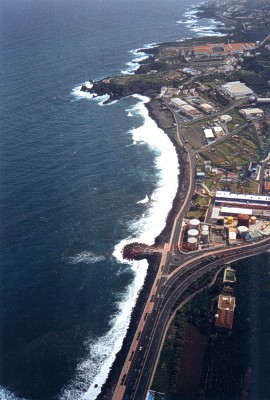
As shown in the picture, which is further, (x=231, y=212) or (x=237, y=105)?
(x=237, y=105)

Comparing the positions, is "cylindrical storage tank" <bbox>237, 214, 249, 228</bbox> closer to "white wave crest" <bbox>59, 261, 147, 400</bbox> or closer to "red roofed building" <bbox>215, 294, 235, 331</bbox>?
"red roofed building" <bbox>215, 294, 235, 331</bbox>

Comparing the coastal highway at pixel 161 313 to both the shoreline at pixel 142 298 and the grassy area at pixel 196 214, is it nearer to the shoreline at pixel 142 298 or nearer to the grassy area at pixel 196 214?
the shoreline at pixel 142 298

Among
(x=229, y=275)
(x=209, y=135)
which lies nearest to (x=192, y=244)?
(x=229, y=275)

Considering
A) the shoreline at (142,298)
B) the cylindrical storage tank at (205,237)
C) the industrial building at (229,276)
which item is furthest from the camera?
the cylindrical storage tank at (205,237)

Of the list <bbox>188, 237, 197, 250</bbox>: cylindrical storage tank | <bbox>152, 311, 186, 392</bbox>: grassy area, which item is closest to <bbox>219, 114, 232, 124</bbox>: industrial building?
<bbox>188, 237, 197, 250</bbox>: cylindrical storage tank

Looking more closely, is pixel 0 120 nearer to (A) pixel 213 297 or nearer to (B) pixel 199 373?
(A) pixel 213 297

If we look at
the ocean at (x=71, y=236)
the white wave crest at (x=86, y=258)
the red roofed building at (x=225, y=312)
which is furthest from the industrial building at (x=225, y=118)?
the red roofed building at (x=225, y=312)

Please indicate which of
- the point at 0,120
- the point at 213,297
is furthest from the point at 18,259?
the point at 0,120
